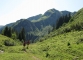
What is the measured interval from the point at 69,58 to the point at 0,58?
17.2 metres

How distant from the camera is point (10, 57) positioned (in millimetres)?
43656

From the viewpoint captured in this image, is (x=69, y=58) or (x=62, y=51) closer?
(x=69, y=58)

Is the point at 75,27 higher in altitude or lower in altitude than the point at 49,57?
higher

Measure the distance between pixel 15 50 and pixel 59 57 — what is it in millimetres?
16773

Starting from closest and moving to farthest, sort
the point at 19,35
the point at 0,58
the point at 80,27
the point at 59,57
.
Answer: the point at 0,58, the point at 59,57, the point at 80,27, the point at 19,35

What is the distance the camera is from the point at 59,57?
1805 inches

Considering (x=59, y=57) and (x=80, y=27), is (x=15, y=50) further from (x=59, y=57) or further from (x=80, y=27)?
(x=80, y=27)

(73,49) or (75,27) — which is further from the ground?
(75,27)

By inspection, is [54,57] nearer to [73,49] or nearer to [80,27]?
[73,49]

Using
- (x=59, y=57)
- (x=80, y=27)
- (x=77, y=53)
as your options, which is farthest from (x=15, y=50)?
(x=80, y=27)

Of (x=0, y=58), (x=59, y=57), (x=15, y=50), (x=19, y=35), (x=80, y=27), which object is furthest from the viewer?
(x=19, y=35)

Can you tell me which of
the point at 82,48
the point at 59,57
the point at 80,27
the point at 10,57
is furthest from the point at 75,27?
the point at 10,57

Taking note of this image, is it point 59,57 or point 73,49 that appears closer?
point 59,57

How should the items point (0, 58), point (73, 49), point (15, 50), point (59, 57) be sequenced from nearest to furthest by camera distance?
point (0, 58) < point (59, 57) < point (73, 49) < point (15, 50)
